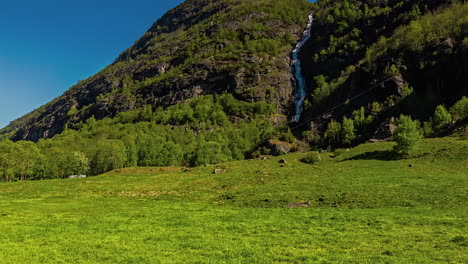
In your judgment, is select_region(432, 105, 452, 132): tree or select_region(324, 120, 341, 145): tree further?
select_region(324, 120, 341, 145): tree

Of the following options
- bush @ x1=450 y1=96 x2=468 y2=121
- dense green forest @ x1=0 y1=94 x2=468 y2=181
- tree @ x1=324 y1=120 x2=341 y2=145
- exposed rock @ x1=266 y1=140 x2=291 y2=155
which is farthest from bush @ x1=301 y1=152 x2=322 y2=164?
tree @ x1=324 y1=120 x2=341 y2=145

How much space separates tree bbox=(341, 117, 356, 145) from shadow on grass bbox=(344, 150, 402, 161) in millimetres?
39454

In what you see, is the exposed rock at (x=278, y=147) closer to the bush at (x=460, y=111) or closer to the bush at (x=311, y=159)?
the bush at (x=311, y=159)

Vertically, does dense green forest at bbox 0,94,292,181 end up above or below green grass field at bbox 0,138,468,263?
above

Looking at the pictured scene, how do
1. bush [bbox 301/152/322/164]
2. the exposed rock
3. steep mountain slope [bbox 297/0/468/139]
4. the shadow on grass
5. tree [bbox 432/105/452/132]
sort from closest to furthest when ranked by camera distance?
1. the shadow on grass
2. bush [bbox 301/152/322/164]
3. tree [bbox 432/105/452/132]
4. the exposed rock
5. steep mountain slope [bbox 297/0/468/139]

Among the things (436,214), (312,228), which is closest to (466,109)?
(436,214)

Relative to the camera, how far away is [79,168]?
4299 inches

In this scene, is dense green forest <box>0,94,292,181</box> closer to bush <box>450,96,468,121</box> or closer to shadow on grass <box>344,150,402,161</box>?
shadow on grass <box>344,150,402,161</box>

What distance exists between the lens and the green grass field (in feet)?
54.7

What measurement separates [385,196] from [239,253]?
82.2 ft

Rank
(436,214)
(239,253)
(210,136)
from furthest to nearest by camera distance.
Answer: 1. (210,136)
2. (436,214)
3. (239,253)

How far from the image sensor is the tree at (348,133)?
4400 inches

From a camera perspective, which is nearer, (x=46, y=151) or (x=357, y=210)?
(x=357, y=210)

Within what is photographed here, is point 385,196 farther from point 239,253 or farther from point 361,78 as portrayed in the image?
point 361,78
